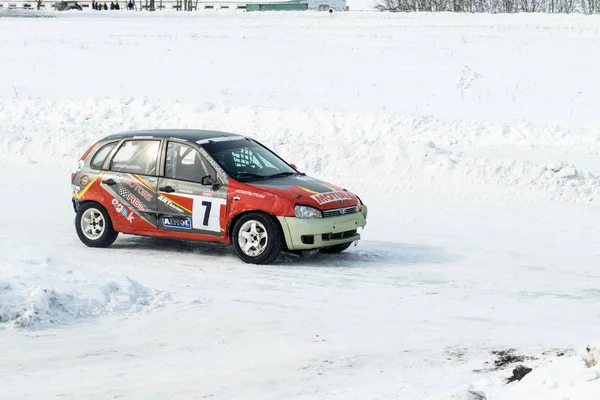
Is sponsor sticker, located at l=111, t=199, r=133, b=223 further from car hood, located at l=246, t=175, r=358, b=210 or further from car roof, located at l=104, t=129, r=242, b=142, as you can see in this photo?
car hood, located at l=246, t=175, r=358, b=210

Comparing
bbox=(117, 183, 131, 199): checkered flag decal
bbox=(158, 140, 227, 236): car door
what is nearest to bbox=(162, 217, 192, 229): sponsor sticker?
bbox=(158, 140, 227, 236): car door

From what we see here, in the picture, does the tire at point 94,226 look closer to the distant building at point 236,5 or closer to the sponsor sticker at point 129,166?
the sponsor sticker at point 129,166

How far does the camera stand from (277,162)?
12.6m

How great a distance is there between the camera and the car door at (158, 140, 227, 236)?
11617 mm

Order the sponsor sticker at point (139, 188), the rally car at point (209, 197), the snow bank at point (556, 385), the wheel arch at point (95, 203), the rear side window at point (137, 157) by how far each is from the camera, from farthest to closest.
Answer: the wheel arch at point (95, 203), the rear side window at point (137, 157), the sponsor sticker at point (139, 188), the rally car at point (209, 197), the snow bank at point (556, 385)

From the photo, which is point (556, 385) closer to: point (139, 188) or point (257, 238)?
point (257, 238)

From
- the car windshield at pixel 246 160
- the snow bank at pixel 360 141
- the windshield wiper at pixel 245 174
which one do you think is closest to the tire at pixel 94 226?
the car windshield at pixel 246 160

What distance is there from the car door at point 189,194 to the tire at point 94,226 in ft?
2.58

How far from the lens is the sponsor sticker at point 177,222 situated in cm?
1180

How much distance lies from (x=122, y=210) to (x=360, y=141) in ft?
26.2

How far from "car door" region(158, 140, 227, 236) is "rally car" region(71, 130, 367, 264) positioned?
12mm

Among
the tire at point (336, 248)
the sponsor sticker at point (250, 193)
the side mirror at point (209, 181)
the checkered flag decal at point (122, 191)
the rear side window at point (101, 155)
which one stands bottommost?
the tire at point (336, 248)

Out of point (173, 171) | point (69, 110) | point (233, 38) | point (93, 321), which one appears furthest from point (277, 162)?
point (233, 38)

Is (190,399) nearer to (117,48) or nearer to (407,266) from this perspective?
(407,266)
